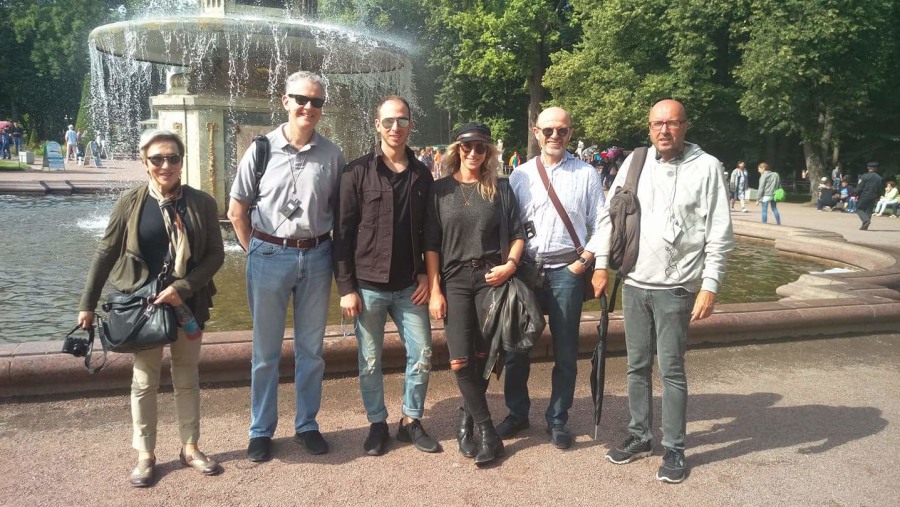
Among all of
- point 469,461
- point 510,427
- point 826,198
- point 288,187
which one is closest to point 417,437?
point 469,461

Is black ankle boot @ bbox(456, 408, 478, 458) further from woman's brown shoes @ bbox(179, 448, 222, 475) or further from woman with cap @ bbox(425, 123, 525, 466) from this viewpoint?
woman's brown shoes @ bbox(179, 448, 222, 475)

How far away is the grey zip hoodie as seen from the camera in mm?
3701

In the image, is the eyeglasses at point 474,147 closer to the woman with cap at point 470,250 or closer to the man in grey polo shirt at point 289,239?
the woman with cap at point 470,250

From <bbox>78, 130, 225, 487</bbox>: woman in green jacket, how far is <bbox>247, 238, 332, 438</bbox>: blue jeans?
0.82 ft

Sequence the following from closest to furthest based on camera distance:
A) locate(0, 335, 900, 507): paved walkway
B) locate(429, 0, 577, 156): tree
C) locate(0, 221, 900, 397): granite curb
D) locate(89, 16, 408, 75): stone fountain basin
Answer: locate(0, 335, 900, 507): paved walkway, locate(0, 221, 900, 397): granite curb, locate(89, 16, 408, 75): stone fountain basin, locate(429, 0, 577, 156): tree

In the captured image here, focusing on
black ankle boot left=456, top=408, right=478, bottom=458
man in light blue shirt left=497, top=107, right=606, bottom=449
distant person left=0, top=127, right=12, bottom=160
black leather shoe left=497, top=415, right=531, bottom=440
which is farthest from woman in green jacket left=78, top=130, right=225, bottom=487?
distant person left=0, top=127, right=12, bottom=160

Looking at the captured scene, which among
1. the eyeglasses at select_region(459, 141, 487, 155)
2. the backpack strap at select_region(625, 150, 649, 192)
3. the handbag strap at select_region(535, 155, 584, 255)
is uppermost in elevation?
the eyeglasses at select_region(459, 141, 487, 155)

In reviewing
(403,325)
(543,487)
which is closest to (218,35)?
(403,325)

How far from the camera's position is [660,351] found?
3.85m

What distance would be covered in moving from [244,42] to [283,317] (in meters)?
6.02

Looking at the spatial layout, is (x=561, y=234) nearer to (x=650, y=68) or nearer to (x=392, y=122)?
(x=392, y=122)

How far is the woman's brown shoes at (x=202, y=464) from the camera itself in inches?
143

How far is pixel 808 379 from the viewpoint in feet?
17.8

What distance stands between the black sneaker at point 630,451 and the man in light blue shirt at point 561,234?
0.27 m
